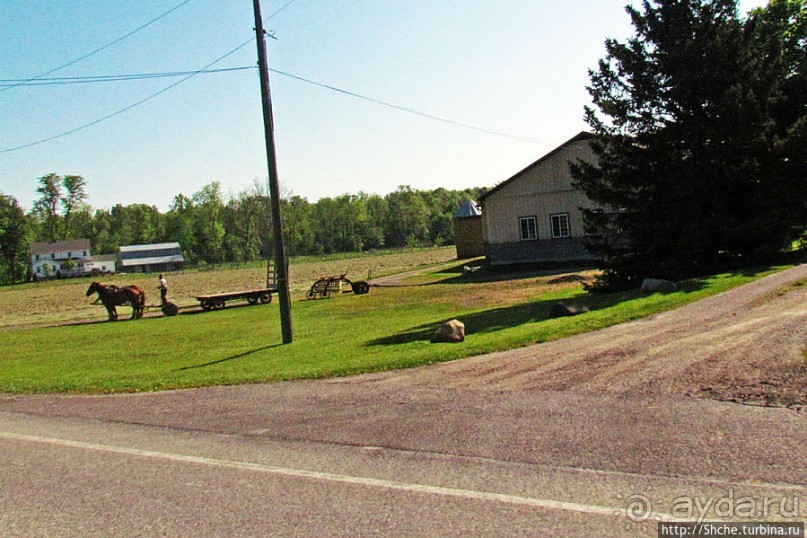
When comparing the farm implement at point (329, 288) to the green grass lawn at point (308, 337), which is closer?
the green grass lawn at point (308, 337)

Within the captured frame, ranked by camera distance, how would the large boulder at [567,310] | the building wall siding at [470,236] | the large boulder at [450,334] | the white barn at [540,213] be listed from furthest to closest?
the building wall siding at [470,236], the white barn at [540,213], the large boulder at [567,310], the large boulder at [450,334]

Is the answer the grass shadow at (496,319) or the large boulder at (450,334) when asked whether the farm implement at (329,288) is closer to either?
the grass shadow at (496,319)

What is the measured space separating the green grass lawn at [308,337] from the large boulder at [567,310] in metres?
0.28

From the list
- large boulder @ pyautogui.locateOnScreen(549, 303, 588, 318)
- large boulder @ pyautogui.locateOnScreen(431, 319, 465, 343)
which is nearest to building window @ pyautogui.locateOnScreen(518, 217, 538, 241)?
large boulder @ pyautogui.locateOnScreen(549, 303, 588, 318)

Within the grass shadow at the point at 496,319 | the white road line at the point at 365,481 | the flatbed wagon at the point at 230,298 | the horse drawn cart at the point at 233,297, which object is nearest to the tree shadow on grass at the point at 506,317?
the grass shadow at the point at 496,319

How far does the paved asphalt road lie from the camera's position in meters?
4.59

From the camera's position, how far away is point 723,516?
14.1ft

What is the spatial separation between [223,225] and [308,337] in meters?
142

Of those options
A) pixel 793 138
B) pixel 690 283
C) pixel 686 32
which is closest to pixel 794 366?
pixel 690 283

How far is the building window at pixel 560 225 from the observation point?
36750mm

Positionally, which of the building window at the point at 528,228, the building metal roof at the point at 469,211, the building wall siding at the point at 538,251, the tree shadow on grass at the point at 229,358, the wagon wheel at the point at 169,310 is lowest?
the tree shadow on grass at the point at 229,358

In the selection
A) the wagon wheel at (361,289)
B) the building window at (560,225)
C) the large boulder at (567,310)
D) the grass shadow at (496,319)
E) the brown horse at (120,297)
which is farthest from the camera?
the building window at (560,225)

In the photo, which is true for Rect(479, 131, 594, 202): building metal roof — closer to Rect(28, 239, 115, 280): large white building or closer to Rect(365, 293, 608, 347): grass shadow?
Rect(365, 293, 608, 347): grass shadow

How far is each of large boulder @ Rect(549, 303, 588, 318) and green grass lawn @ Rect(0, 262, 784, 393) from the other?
282mm
